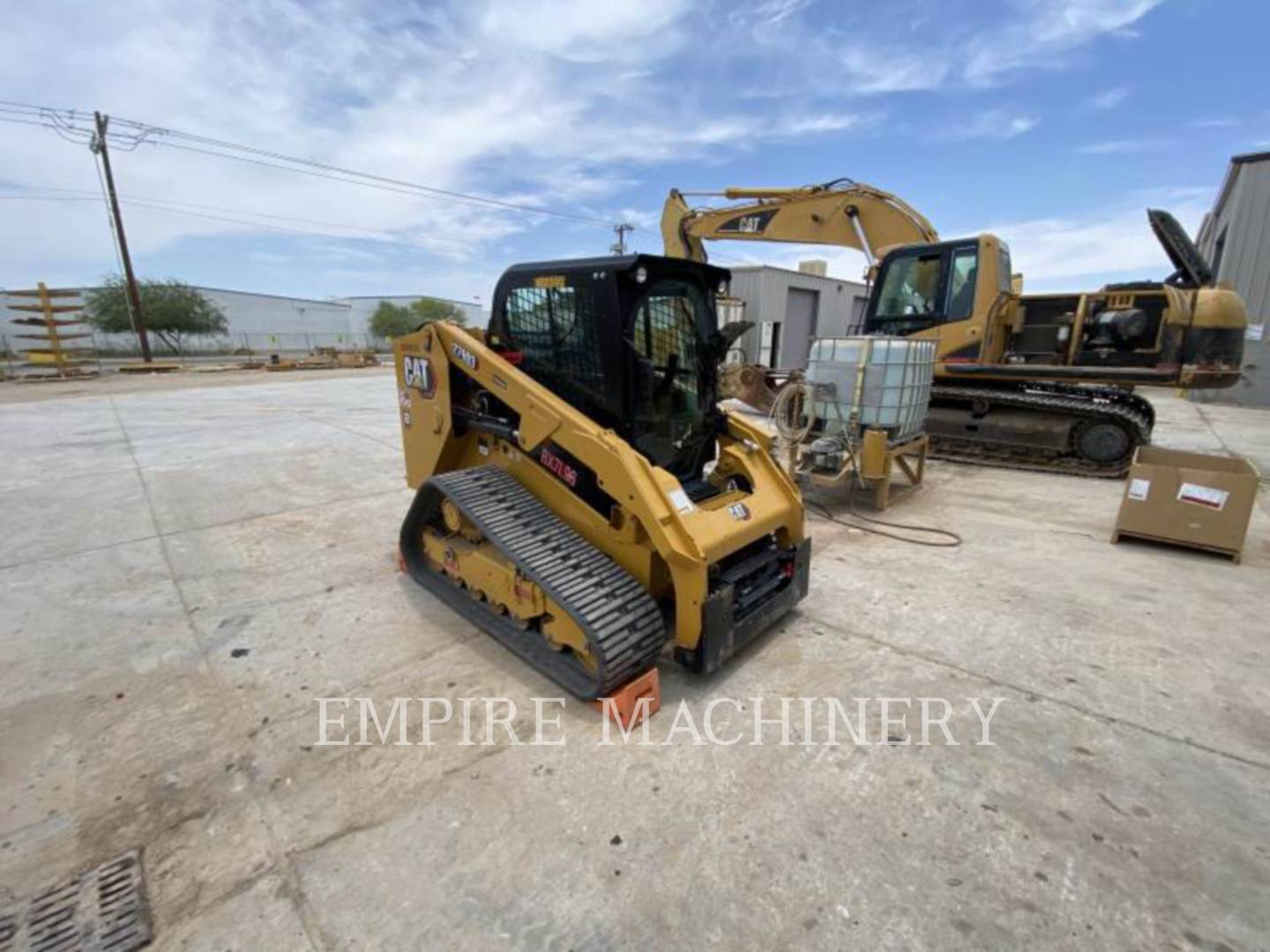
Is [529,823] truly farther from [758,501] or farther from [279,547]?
[279,547]

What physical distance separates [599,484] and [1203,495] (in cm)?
446

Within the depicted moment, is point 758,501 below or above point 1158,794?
above

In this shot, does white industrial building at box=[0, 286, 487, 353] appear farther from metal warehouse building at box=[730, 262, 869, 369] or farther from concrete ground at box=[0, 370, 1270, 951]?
concrete ground at box=[0, 370, 1270, 951]

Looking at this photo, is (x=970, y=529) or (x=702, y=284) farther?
(x=970, y=529)

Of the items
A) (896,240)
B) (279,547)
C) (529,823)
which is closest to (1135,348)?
(896,240)

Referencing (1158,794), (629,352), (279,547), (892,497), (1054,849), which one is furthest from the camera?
(892,497)

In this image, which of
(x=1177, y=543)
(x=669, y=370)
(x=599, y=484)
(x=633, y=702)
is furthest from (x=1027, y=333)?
(x=633, y=702)

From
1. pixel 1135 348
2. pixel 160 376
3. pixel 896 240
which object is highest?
pixel 896 240

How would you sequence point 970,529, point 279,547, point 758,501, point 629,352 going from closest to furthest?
point 629,352
point 758,501
point 279,547
point 970,529

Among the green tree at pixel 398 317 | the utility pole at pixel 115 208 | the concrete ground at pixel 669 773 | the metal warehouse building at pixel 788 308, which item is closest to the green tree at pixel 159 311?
the utility pole at pixel 115 208

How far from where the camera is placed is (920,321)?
732cm

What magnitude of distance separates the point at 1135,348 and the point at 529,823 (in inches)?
320

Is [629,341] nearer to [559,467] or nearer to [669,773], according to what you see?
[559,467]

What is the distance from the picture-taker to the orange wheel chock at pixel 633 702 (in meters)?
2.39
